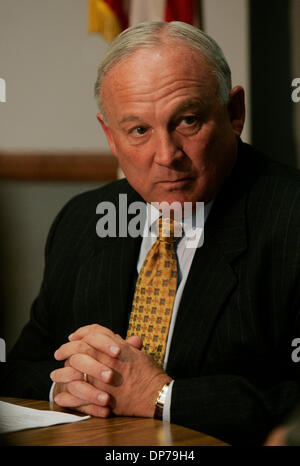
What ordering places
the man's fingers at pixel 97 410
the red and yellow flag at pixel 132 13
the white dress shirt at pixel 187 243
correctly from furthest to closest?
the red and yellow flag at pixel 132 13, the white dress shirt at pixel 187 243, the man's fingers at pixel 97 410

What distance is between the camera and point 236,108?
1.57 meters

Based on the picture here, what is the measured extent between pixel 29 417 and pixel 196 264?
1.82 ft

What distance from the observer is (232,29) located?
8.98 feet

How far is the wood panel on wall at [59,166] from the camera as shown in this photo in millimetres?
3105

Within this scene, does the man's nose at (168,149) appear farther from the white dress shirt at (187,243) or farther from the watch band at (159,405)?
the watch band at (159,405)

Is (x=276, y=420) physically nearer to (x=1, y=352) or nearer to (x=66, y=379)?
(x=66, y=379)

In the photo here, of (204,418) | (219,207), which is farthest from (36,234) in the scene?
(204,418)

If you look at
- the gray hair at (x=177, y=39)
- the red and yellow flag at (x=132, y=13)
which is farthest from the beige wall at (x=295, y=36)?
the gray hair at (x=177, y=39)

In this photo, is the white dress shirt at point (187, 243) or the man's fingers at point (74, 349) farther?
the white dress shirt at point (187, 243)

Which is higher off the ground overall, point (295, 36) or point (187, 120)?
point (295, 36)
